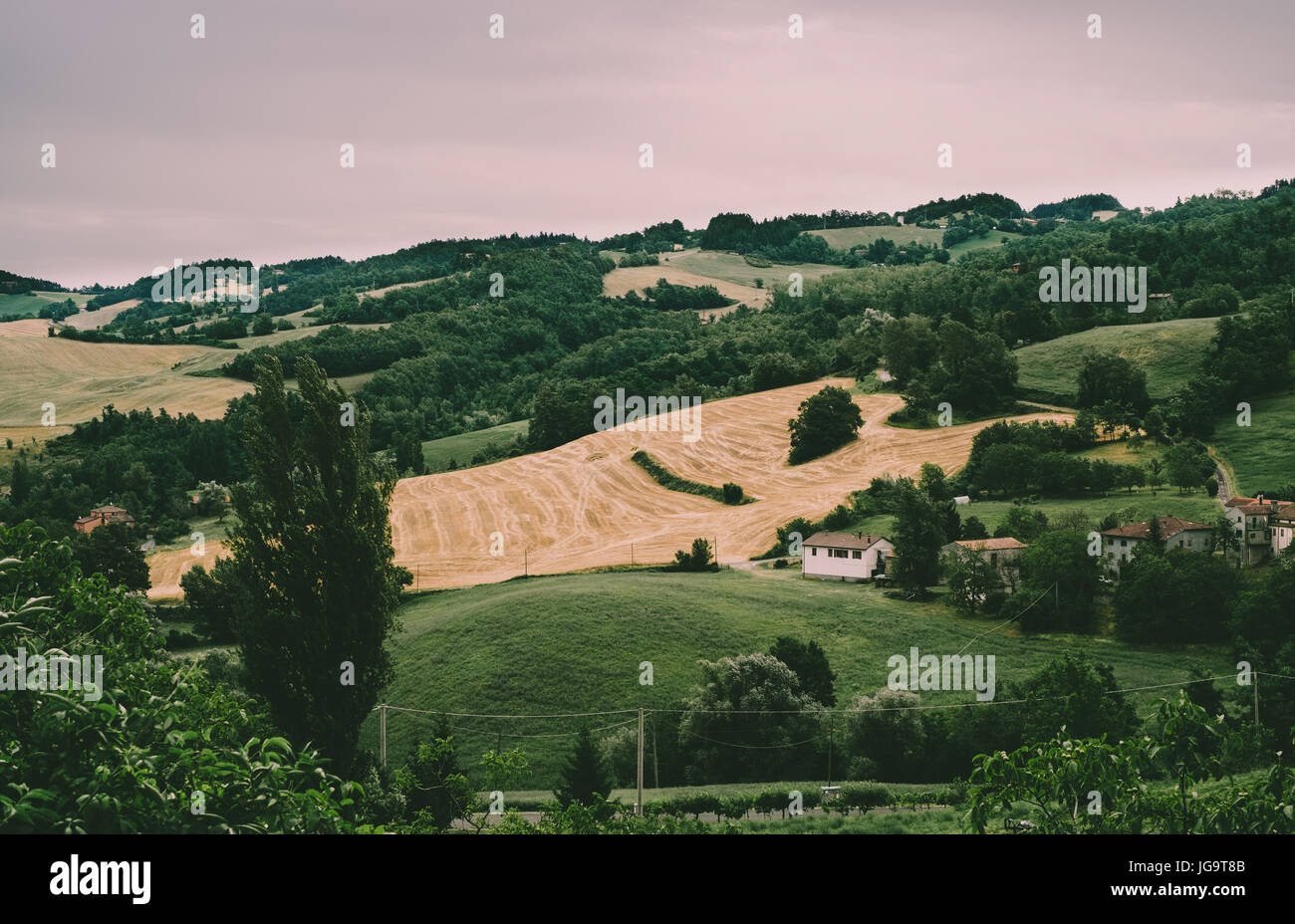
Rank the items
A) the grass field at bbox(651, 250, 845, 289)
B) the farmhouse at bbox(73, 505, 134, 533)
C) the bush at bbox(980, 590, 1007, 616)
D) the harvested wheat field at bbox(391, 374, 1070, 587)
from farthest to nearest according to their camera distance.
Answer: the grass field at bbox(651, 250, 845, 289)
the farmhouse at bbox(73, 505, 134, 533)
the harvested wheat field at bbox(391, 374, 1070, 587)
the bush at bbox(980, 590, 1007, 616)

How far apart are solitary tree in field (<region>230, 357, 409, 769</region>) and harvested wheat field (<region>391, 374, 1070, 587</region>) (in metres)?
36.9

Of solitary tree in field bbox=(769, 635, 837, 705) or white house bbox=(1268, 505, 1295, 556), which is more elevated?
white house bbox=(1268, 505, 1295, 556)

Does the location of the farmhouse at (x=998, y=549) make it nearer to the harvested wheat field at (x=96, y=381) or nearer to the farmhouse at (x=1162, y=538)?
the farmhouse at (x=1162, y=538)

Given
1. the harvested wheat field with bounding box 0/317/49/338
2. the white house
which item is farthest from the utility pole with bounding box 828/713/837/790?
the harvested wheat field with bounding box 0/317/49/338

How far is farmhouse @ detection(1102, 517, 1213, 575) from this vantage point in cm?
4734

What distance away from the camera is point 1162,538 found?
157ft

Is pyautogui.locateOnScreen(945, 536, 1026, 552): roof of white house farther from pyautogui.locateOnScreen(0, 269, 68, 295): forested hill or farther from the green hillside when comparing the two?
the green hillside

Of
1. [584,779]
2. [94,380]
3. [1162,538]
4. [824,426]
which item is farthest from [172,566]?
[1162,538]

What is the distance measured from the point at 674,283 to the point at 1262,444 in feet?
379

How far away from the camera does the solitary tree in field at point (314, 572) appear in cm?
2206

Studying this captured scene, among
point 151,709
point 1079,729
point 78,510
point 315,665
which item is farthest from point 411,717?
point 78,510

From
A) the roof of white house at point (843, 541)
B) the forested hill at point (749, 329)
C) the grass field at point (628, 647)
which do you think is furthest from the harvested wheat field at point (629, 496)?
the grass field at point (628, 647)

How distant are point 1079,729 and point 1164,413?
42772mm
